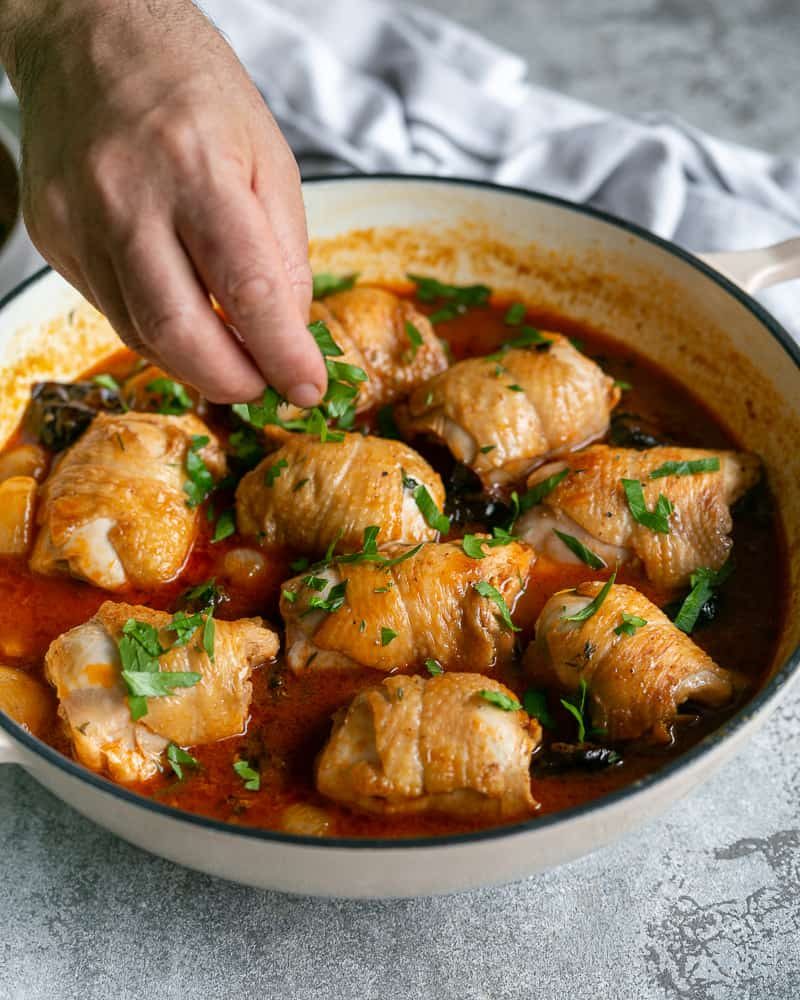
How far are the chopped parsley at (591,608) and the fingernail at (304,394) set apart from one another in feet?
2.67

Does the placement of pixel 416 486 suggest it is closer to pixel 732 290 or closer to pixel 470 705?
pixel 470 705

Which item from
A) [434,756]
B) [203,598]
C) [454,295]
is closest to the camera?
[434,756]

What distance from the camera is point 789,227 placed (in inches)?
175

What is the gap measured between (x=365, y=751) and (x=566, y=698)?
1.76ft

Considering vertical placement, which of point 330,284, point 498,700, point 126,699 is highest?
point 498,700

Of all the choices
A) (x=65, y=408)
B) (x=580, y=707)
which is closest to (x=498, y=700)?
(x=580, y=707)

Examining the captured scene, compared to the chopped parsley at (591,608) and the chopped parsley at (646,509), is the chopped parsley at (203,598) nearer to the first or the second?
the chopped parsley at (591,608)

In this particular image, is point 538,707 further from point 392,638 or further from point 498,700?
point 392,638

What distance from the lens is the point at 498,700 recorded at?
2553mm

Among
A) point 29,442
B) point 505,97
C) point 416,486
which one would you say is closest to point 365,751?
point 416,486

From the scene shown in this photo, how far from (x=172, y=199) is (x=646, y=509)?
149 cm

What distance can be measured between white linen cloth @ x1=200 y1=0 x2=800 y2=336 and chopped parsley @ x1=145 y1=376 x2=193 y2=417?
1.48 meters

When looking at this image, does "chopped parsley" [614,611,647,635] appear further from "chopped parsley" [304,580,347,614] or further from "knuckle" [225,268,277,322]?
"knuckle" [225,268,277,322]

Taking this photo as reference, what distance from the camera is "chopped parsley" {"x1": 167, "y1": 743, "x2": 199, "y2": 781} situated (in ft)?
8.74
